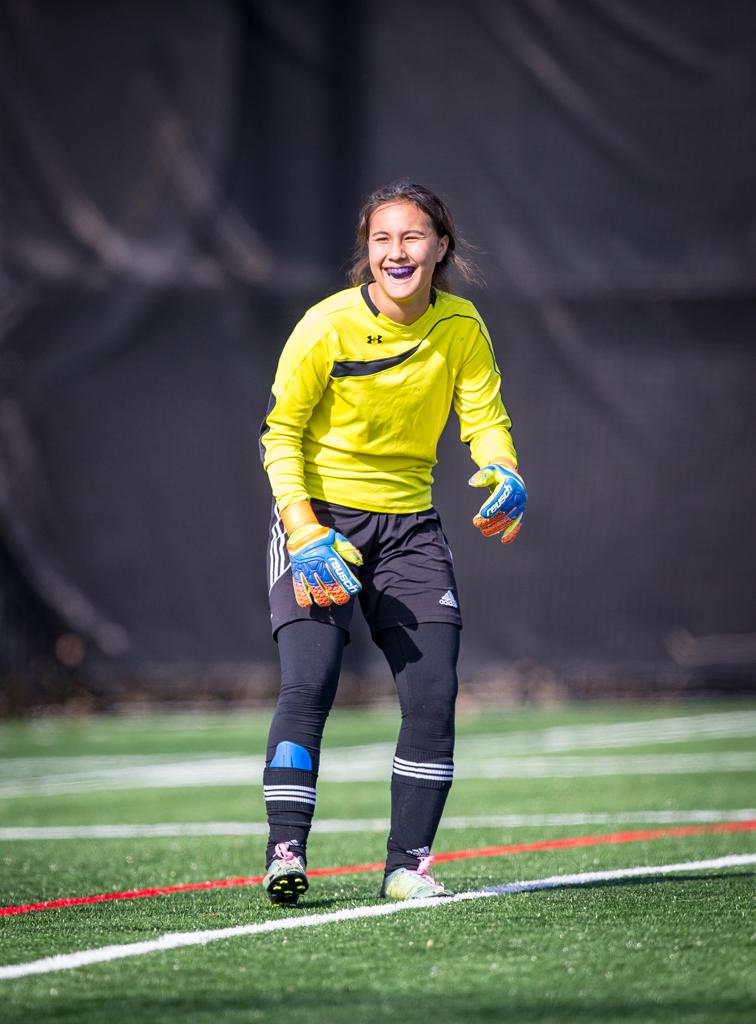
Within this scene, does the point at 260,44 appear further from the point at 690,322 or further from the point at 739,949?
the point at 739,949

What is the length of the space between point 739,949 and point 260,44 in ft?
30.5

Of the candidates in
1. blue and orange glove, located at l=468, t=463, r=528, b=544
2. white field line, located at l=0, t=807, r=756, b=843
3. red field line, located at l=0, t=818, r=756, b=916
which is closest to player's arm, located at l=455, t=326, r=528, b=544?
blue and orange glove, located at l=468, t=463, r=528, b=544

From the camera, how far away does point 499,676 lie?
11539 millimetres

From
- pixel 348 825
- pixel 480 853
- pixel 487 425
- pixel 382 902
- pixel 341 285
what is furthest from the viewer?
pixel 341 285

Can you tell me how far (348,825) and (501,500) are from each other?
8.74 feet

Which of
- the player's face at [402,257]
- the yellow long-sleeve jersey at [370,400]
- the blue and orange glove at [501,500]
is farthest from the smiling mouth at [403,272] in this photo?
the blue and orange glove at [501,500]

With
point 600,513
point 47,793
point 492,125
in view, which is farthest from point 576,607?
point 47,793

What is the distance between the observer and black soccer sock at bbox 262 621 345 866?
13.5 feet

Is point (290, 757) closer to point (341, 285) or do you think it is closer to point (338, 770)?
point (338, 770)

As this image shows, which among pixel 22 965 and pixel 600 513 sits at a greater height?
pixel 600 513

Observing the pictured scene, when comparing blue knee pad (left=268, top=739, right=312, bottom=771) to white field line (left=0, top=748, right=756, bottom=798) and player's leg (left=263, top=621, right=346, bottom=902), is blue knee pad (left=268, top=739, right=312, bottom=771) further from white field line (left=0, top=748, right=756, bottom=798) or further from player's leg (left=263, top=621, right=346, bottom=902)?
white field line (left=0, top=748, right=756, bottom=798)

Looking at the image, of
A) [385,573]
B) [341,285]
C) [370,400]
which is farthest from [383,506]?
[341,285]

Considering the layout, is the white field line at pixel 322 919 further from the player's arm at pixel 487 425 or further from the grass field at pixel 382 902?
the player's arm at pixel 487 425

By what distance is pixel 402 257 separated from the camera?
426 cm
